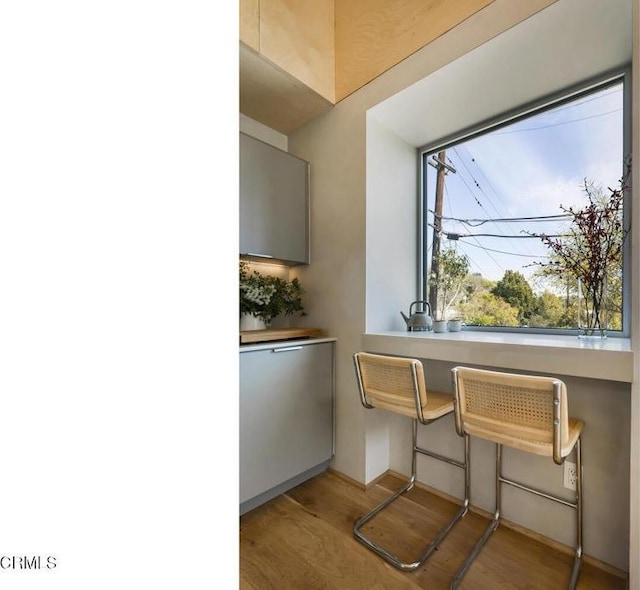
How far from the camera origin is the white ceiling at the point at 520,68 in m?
1.37

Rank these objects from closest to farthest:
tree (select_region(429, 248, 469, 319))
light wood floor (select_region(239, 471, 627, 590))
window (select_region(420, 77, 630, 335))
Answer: light wood floor (select_region(239, 471, 627, 590)) → window (select_region(420, 77, 630, 335)) → tree (select_region(429, 248, 469, 319))

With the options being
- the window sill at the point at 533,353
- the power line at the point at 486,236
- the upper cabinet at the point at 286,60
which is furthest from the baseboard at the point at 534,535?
the upper cabinet at the point at 286,60

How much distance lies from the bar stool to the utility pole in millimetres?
1021

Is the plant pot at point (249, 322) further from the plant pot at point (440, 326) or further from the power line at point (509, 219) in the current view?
the power line at point (509, 219)

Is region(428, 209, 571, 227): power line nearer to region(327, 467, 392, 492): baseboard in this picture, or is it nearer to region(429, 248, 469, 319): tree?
region(429, 248, 469, 319): tree

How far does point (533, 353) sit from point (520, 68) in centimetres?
143

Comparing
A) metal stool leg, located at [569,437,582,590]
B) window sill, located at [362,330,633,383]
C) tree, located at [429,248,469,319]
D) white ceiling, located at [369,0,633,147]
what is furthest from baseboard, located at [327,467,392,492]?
white ceiling, located at [369,0,633,147]

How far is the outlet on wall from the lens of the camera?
144 cm

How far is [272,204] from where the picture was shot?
6.91ft

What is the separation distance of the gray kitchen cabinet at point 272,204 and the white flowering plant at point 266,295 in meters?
0.14

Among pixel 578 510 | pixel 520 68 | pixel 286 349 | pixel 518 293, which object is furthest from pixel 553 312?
pixel 286 349
